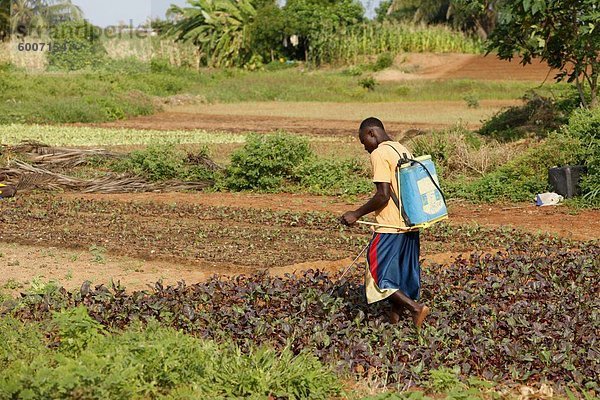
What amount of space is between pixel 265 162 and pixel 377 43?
A: 3235 cm

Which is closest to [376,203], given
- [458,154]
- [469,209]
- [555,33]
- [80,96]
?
[469,209]

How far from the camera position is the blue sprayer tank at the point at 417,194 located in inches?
257

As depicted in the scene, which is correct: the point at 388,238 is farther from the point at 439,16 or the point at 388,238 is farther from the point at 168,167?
the point at 439,16

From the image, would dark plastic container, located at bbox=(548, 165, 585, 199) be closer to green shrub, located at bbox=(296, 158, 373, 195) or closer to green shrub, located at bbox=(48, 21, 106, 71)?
green shrub, located at bbox=(296, 158, 373, 195)

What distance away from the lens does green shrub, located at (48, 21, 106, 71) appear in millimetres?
41312

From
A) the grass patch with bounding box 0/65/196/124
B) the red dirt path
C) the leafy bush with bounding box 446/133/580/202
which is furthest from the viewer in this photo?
the grass patch with bounding box 0/65/196/124

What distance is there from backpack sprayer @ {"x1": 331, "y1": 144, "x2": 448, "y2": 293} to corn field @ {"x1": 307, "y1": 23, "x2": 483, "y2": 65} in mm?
38936

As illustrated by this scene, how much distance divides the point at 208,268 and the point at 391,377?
11.6ft

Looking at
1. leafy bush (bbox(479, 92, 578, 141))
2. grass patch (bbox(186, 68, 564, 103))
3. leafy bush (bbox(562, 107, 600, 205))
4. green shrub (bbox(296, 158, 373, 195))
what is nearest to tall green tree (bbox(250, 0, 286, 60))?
grass patch (bbox(186, 68, 564, 103))

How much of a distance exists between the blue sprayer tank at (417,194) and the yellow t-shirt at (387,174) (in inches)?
2.7

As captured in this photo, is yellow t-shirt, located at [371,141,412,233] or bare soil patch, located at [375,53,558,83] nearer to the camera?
yellow t-shirt, located at [371,141,412,233]

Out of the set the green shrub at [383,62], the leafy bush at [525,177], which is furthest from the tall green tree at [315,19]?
the leafy bush at [525,177]

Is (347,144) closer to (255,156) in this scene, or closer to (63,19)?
(255,156)

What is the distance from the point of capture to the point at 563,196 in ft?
41.7
